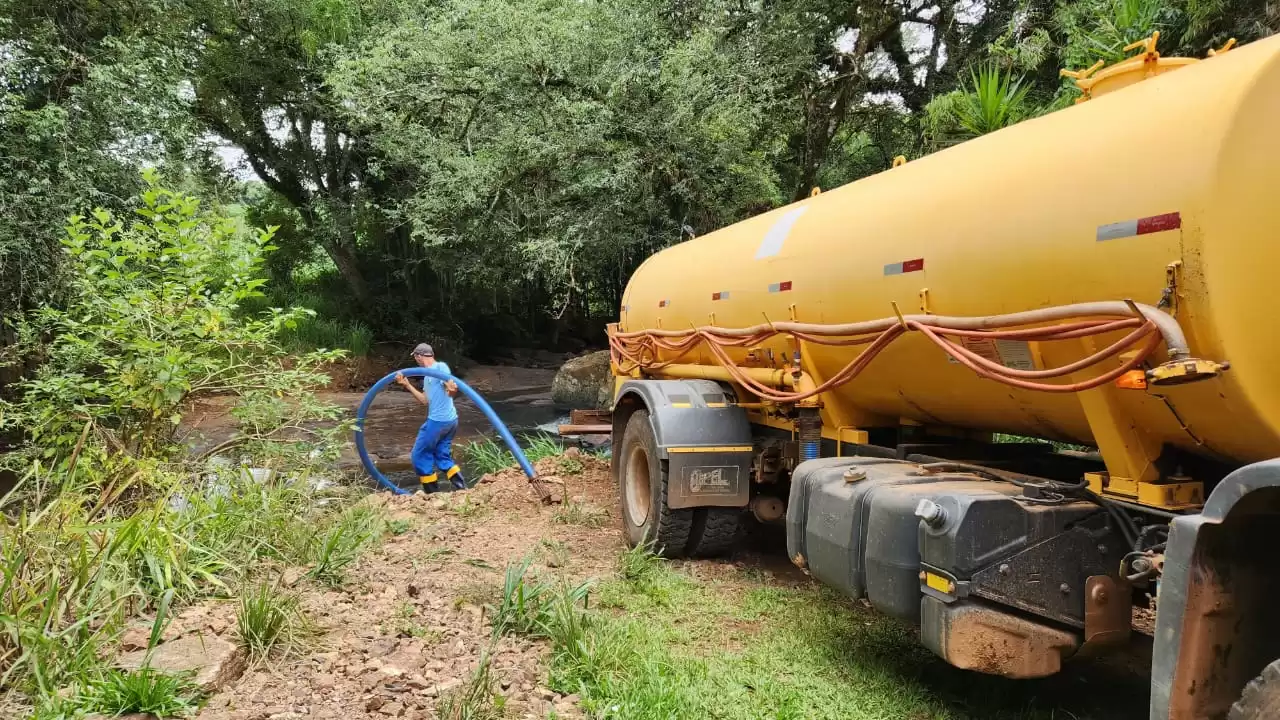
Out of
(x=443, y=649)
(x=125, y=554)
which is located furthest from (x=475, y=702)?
(x=125, y=554)

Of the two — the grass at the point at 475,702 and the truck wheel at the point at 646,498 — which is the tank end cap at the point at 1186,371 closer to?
the grass at the point at 475,702

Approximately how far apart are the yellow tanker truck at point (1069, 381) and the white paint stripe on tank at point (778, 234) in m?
0.19

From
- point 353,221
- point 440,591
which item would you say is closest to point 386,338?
point 353,221

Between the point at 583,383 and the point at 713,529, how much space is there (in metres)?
11.4

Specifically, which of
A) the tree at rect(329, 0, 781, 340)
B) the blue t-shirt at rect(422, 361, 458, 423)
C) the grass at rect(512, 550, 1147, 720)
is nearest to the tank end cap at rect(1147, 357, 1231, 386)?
the grass at rect(512, 550, 1147, 720)

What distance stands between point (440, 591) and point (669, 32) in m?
11.8

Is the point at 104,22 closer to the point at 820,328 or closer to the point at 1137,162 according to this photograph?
the point at 820,328

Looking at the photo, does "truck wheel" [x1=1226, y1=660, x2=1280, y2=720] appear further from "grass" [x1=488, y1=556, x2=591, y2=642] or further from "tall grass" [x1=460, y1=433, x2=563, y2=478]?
"tall grass" [x1=460, y1=433, x2=563, y2=478]

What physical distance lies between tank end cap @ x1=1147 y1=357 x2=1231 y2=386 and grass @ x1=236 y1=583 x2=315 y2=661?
11.3 feet

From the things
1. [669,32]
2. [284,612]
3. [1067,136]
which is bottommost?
[284,612]

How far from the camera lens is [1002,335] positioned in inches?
122

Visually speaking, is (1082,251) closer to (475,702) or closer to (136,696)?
(475,702)

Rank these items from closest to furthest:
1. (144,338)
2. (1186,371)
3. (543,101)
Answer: (1186,371), (144,338), (543,101)

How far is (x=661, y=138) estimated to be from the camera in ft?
43.2
